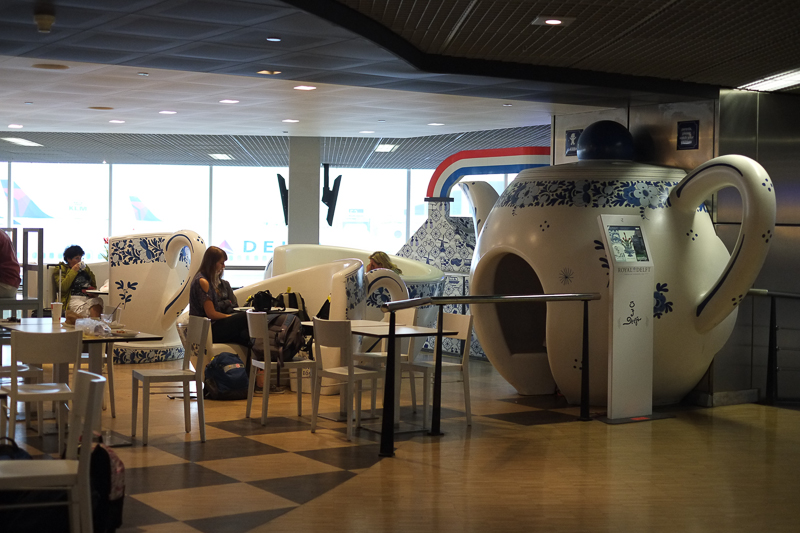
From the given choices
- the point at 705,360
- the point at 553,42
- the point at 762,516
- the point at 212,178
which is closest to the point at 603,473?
the point at 762,516

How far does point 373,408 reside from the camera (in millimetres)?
6500

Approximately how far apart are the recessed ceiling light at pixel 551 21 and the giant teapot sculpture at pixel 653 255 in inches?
77.0

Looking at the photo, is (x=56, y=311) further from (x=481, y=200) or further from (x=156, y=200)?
(x=156, y=200)

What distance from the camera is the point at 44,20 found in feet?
15.6

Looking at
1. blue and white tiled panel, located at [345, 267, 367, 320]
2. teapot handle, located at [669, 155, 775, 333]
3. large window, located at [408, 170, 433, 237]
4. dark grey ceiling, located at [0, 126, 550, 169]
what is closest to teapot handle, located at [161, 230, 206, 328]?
blue and white tiled panel, located at [345, 267, 367, 320]

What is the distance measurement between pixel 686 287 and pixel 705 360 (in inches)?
25.9

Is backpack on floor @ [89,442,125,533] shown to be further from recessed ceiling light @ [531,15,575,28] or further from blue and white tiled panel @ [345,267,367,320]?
blue and white tiled panel @ [345,267,367,320]

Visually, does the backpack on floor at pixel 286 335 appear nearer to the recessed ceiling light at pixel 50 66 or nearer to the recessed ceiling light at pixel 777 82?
the recessed ceiling light at pixel 50 66

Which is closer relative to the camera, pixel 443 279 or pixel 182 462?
pixel 182 462

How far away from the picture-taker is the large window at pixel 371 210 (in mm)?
19234

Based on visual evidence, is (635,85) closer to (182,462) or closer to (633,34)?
(633,34)

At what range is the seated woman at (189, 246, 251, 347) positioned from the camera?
732 cm

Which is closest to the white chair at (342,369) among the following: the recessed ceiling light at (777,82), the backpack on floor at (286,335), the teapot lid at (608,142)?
the backpack on floor at (286,335)

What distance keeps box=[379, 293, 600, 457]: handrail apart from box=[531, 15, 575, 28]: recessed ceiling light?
5.94 ft
